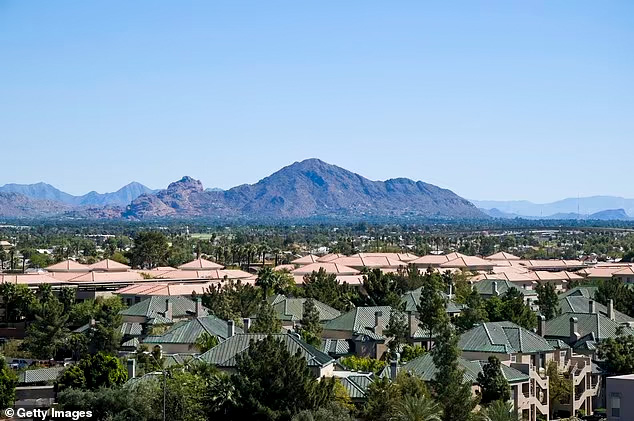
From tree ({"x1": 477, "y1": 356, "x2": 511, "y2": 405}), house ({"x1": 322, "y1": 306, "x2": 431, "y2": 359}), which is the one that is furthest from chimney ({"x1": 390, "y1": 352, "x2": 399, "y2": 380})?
house ({"x1": 322, "y1": 306, "x2": 431, "y2": 359})

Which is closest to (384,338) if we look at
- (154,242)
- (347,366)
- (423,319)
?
(423,319)

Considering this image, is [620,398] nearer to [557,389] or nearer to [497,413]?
[497,413]

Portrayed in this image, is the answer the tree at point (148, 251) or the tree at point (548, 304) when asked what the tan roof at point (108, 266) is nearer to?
the tree at point (148, 251)

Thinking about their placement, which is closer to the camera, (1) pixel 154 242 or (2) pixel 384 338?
(2) pixel 384 338

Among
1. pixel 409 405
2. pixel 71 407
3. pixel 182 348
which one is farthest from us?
pixel 182 348

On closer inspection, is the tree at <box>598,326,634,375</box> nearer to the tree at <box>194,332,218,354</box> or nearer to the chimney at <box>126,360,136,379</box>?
the tree at <box>194,332,218,354</box>

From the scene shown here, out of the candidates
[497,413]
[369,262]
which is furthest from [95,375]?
[369,262]

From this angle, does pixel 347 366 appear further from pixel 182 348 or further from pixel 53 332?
pixel 53 332
